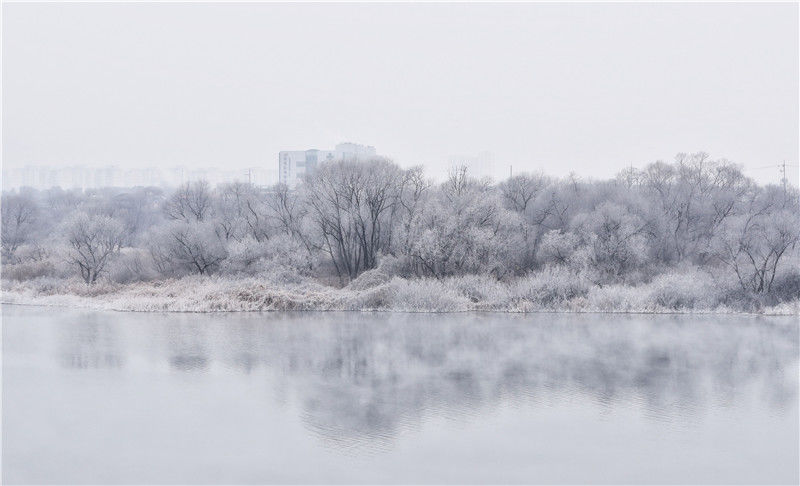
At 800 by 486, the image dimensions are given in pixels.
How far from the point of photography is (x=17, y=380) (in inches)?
711

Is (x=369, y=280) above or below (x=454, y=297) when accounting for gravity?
above

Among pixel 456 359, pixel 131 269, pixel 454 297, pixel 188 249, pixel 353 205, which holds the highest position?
pixel 353 205

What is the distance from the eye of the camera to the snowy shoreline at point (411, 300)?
29.0 metres

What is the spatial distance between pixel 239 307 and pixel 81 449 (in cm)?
1768

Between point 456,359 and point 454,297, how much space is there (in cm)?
1009

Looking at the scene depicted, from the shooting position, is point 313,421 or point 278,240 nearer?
point 313,421

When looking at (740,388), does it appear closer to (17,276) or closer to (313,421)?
(313,421)

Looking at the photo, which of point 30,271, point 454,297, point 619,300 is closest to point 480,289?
point 454,297

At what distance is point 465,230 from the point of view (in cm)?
3353

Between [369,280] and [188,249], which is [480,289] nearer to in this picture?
[369,280]

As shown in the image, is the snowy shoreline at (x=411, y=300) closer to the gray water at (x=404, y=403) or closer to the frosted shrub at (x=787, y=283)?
the frosted shrub at (x=787, y=283)

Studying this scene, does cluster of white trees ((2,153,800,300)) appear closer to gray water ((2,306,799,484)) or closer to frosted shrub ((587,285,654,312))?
frosted shrub ((587,285,654,312))

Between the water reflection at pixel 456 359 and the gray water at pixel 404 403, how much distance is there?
0.08 meters

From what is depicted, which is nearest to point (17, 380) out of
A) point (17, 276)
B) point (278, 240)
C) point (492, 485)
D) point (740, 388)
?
point (492, 485)
